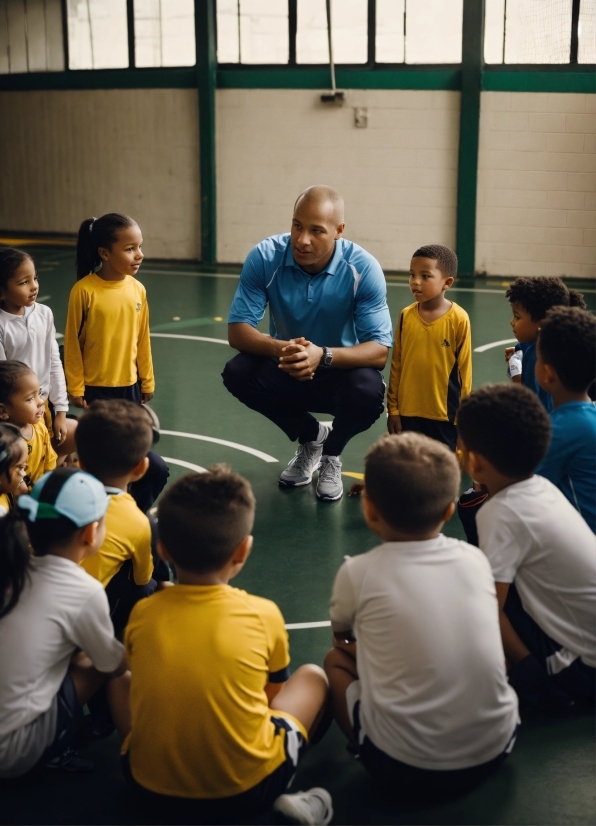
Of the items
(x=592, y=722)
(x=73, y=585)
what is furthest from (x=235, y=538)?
(x=592, y=722)

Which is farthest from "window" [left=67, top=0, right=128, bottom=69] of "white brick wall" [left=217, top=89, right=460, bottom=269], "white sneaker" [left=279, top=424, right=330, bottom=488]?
"white sneaker" [left=279, top=424, right=330, bottom=488]

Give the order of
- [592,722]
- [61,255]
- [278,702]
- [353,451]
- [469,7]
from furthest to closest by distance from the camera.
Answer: [61,255]
[469,7]
[353,451]
[592,722]
[278,702]

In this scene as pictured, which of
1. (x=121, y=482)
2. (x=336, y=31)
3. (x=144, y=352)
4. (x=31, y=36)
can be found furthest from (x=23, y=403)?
(x=31, y=36)

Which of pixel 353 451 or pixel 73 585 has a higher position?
A: pixel 73 585

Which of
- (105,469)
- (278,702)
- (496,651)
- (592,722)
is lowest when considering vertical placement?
(592,722)

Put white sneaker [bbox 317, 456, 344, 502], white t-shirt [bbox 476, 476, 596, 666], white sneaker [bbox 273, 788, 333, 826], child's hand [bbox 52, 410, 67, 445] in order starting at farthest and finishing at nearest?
white sneaker [bbox 317, 456, 344, 502] < child's hand [bbox 52, 410, 67, 445] < white t-shirt [bbox 476, 476, 596, 666] < white sneaker [bbox 273, 788, 333, 826]

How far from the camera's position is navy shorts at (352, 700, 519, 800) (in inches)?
84.4

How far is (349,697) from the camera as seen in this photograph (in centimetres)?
230

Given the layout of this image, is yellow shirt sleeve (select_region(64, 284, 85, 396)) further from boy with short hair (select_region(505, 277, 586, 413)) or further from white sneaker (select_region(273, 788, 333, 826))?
white sneaker (select_region(273, 788, 333, 826))

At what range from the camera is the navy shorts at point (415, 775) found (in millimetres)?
2145

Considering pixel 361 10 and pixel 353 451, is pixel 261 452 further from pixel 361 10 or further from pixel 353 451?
pixel 361 10

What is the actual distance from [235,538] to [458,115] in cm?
863

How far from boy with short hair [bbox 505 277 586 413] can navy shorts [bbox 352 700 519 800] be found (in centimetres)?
178

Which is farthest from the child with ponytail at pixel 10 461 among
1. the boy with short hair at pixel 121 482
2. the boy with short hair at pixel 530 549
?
the boy with short hair at pixel 530 549
